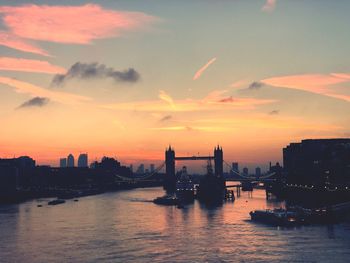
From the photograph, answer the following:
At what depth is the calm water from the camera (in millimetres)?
55750

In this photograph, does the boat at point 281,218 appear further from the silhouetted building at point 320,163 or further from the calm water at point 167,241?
the silhouetted building at point 320,163

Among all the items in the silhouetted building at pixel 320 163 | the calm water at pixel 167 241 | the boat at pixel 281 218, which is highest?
the silhouetted building at pixel 320 163

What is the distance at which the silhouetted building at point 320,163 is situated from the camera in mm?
142250

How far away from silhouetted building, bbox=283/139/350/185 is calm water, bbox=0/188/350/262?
195 ft

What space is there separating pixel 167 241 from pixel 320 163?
10316cm

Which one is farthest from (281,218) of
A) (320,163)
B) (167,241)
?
(320,163)

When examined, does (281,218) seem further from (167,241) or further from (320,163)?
(320,163)

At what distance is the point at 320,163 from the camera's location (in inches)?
6255

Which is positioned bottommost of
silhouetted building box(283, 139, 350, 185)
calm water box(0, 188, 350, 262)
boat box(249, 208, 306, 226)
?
calm water box(0, 188, 350, 262)

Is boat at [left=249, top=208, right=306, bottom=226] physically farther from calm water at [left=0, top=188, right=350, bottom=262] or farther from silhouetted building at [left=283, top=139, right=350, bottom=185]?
silhouetted building at [left=283, top=139, right=350, bottom=185]

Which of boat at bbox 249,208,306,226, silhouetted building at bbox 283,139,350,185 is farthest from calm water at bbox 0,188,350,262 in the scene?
silhouetted building at bbox 283,139,350,185

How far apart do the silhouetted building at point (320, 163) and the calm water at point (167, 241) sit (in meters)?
59.5

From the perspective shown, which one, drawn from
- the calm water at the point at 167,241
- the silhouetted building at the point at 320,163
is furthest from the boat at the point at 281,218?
the silhouetted building at the point at 320,163

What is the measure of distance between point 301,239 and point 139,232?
23.6 meters
